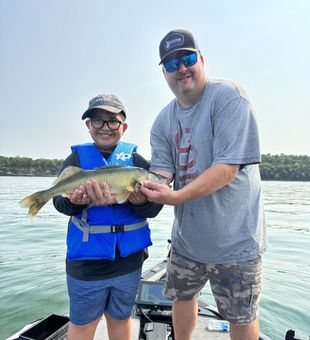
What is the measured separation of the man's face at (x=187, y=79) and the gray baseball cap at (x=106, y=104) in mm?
612

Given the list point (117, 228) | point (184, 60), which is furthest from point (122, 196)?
point (184, 60)

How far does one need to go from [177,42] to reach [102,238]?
6.80 feet

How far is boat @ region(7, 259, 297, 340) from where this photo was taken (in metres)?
4.05

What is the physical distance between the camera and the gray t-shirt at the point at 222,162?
9.64ft

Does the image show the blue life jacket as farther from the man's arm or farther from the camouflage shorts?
the man's arm

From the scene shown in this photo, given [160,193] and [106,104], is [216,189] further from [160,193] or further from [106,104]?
[106,104]

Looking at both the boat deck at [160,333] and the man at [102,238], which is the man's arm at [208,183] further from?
the boat deck at [160,333]

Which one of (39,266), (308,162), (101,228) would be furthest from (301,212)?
(308,162)

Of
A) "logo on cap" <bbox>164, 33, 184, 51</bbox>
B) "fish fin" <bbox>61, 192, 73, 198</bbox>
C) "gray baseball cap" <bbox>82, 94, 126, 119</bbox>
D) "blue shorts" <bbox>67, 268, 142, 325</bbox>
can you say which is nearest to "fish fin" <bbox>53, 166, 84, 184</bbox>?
"fish fin" <bbox>61, 192, 73, 198</bbox>

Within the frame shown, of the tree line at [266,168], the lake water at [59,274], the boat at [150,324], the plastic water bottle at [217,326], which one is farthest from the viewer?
the tree line at [266,168]

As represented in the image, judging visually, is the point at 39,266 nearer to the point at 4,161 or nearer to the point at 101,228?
the point at 101,228

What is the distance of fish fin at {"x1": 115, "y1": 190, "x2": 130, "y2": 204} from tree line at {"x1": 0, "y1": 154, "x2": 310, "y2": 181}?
6675 centimetres

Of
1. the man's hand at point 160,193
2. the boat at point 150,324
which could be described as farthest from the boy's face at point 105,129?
the boat at point 150,324

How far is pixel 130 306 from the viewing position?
3488mm
